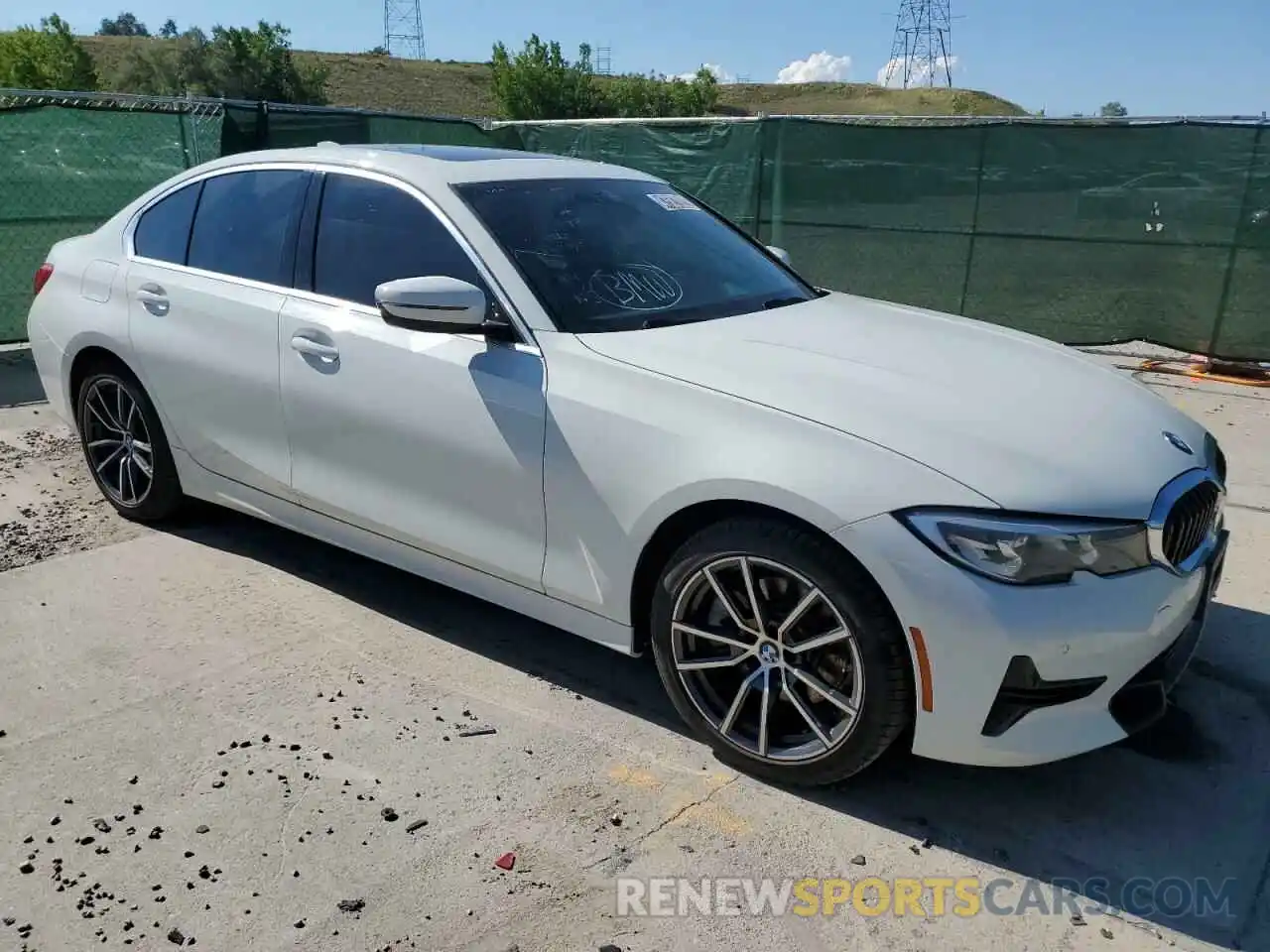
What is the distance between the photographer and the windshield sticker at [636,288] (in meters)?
3.45

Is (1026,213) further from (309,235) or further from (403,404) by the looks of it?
(403,404)

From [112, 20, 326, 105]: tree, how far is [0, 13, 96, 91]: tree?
17.4ft

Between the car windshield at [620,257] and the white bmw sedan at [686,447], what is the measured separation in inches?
0.6

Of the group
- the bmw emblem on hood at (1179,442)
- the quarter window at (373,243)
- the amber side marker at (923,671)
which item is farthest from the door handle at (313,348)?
the bmw emblem on hood at (1179,442)

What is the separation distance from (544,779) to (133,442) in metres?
2.80

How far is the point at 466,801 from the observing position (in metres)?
2.92

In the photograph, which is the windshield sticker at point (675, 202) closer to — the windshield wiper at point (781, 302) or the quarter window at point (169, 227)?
the windshield wiper at point (781, 302)

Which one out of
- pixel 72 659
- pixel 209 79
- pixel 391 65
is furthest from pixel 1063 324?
pixel 391 65

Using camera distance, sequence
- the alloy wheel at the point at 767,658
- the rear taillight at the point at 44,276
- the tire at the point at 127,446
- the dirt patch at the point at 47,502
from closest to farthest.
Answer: the alloy wheel at the point at 767,658 < the tire at the point at 127,446 < the dirt patch at the point at 47,502 < the rear taillight at the point at 44,276

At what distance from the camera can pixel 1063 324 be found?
9188 millimetres

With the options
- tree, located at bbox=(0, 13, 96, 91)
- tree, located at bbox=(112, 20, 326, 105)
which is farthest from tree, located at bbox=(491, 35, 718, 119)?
tree, located at bbox=(0, 13, 96, 91)

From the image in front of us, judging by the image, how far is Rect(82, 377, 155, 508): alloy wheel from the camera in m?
4.65

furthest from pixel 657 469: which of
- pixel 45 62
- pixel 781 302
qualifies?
pixel 45 62

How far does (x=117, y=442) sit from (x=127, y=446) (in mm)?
93
